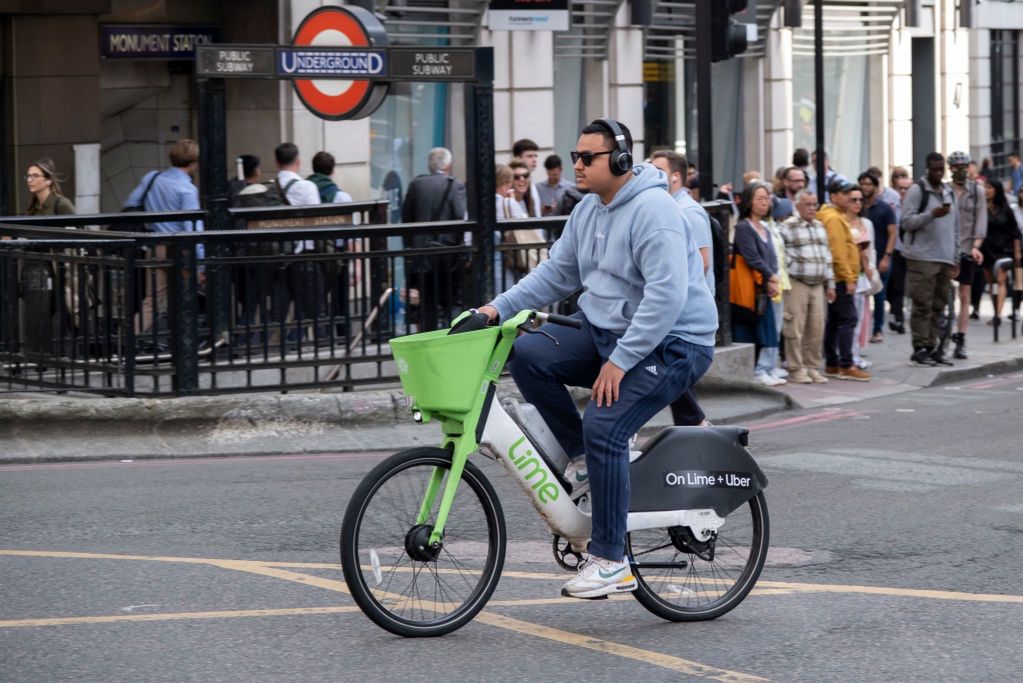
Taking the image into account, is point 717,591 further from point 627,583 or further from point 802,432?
point 802,432

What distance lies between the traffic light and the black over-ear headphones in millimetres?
7830

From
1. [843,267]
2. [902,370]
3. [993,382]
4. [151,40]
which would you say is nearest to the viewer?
[843,267]

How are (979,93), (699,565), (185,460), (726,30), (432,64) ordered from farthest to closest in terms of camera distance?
(979,93) → (726,30) → (432,64) → (185,460) → (699,565)

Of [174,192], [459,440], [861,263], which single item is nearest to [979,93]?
[861,263]

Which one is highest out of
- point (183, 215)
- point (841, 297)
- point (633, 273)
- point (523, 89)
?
point (523, 89)

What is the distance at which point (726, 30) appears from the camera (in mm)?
13617

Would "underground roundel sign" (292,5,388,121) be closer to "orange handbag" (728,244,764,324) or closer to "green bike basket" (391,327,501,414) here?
"orange handbag" (728,244,764,324)

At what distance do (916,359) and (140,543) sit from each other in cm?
971

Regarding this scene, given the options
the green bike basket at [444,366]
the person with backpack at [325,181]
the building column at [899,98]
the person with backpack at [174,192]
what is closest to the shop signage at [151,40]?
the person with backpack at [325,181]

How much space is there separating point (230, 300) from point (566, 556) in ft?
16.6

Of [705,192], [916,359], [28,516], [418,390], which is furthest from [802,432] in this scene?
[418,390]

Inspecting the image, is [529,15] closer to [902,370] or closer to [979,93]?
[902,370]

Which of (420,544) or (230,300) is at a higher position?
(230,300)

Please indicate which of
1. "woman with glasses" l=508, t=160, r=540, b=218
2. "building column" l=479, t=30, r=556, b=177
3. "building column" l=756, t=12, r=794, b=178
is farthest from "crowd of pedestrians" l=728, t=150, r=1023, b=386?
"building column" l=756, t=12, r=794, b=178
